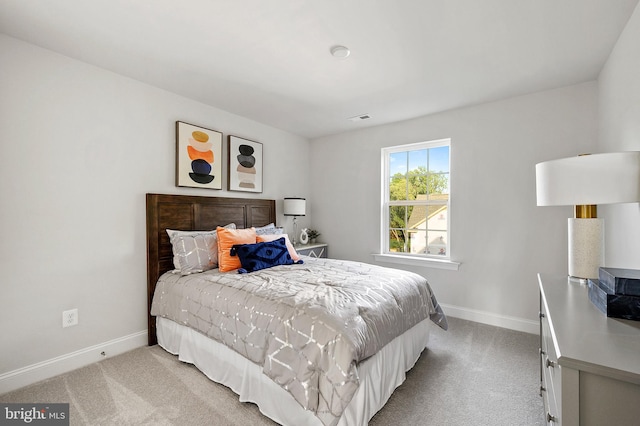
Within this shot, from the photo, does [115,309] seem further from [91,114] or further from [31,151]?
[91,114]

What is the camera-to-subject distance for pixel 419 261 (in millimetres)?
3680

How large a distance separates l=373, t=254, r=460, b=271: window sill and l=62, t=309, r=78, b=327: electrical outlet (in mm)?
3266

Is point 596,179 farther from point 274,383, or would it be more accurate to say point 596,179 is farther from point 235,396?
point 235,396

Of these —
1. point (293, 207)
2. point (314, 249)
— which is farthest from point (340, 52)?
point (314, 249)

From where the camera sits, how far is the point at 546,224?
9.61ft

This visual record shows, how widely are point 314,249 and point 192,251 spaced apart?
78.5 inches

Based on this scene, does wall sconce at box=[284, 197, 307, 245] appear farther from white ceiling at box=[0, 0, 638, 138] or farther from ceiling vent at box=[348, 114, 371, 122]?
white ceiling at box=[0, 0, 638, 138]

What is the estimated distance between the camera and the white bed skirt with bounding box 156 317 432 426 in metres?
1.63

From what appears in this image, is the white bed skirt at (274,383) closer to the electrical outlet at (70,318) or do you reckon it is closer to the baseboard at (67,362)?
the baseboard at (67,362)

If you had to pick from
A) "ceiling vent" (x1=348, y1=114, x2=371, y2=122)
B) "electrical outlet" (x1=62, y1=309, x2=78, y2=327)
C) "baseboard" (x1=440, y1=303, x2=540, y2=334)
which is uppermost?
"ceiling vent" (x1=348, y1=114, x2=371, y2=122)

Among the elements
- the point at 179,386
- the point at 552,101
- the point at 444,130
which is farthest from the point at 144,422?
the point at 552,101

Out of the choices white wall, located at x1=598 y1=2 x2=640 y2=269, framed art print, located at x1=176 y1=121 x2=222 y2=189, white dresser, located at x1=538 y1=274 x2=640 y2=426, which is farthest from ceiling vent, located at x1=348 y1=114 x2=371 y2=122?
white dresser, located at x1=538 y1=274 x2=640 y2=426

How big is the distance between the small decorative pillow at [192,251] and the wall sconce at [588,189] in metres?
2.64

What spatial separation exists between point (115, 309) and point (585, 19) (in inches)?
165
